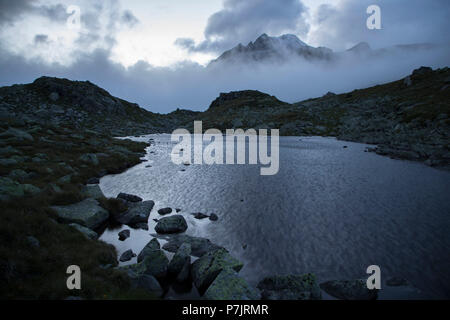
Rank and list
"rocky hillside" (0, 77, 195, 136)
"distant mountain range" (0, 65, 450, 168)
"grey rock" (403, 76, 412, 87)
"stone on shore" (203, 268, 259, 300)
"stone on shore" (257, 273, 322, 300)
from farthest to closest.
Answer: "grey rock" (403, 76, 412, 87) < "rocky hillside" (0, 77, 195, 136) < "distant mountain range" (0, 65, 450, 168) < "stone on shore" (257, 273, 322, 300) < "stone on shore" (203, 268, 259, 300)

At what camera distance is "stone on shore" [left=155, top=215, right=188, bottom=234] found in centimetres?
1997

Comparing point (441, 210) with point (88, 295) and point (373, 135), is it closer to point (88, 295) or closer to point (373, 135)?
point (88, 295)

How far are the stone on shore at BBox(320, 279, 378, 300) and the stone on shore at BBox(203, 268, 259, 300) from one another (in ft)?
14.7

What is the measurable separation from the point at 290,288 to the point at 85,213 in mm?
17537

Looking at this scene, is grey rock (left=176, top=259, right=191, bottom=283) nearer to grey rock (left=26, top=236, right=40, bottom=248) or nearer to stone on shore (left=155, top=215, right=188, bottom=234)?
stone on shore (left=155, top=215, right=188, bottom=234)

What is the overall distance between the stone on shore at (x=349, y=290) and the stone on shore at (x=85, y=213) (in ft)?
59.9

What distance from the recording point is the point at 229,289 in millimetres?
11367

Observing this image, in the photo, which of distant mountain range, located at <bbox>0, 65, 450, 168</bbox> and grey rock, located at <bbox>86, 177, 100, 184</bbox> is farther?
distant mountain range, located at <bbox>0, 65, 450, 168</bbox>

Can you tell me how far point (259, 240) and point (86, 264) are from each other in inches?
479

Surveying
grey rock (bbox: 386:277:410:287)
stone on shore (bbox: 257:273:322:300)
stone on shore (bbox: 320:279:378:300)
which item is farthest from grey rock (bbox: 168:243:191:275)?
grey rock (bbox: 386:277:410:287)

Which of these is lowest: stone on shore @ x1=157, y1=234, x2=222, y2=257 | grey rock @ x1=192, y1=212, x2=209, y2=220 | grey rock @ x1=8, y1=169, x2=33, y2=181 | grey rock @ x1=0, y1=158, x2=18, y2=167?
stone on shore @ x1=157, y1=234, x2=222, y2=257

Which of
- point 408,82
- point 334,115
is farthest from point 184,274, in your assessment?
point 408,82
